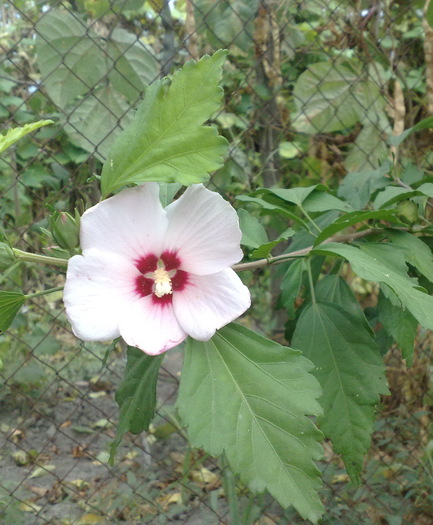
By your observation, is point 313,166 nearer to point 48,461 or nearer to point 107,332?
point 48,461

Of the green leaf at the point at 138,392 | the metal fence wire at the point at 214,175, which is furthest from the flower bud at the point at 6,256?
the metal fence wire at the point at 214,175

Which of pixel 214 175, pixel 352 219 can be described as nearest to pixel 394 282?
pixel 352 219

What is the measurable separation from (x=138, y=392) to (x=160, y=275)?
25 centimetres

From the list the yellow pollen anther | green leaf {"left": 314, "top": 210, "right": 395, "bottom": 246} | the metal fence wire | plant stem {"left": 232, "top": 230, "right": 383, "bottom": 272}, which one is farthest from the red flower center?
the metal fence wire

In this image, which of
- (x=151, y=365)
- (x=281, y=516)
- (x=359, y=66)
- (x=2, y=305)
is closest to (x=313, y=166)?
(x=359, y=66)

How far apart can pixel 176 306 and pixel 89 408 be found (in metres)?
1.95

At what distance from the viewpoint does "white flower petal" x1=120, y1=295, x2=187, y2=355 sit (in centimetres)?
67

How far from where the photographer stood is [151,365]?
34.7 inches

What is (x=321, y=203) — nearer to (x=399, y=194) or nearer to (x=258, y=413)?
(x=399, y=194)

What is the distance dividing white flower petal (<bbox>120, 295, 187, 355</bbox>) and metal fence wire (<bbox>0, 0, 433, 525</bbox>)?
92 cm

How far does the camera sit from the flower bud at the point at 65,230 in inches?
26.4

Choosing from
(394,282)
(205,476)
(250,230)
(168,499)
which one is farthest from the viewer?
(205,476)

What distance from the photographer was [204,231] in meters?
0.71

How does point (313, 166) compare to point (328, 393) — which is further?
point (313, 166)
